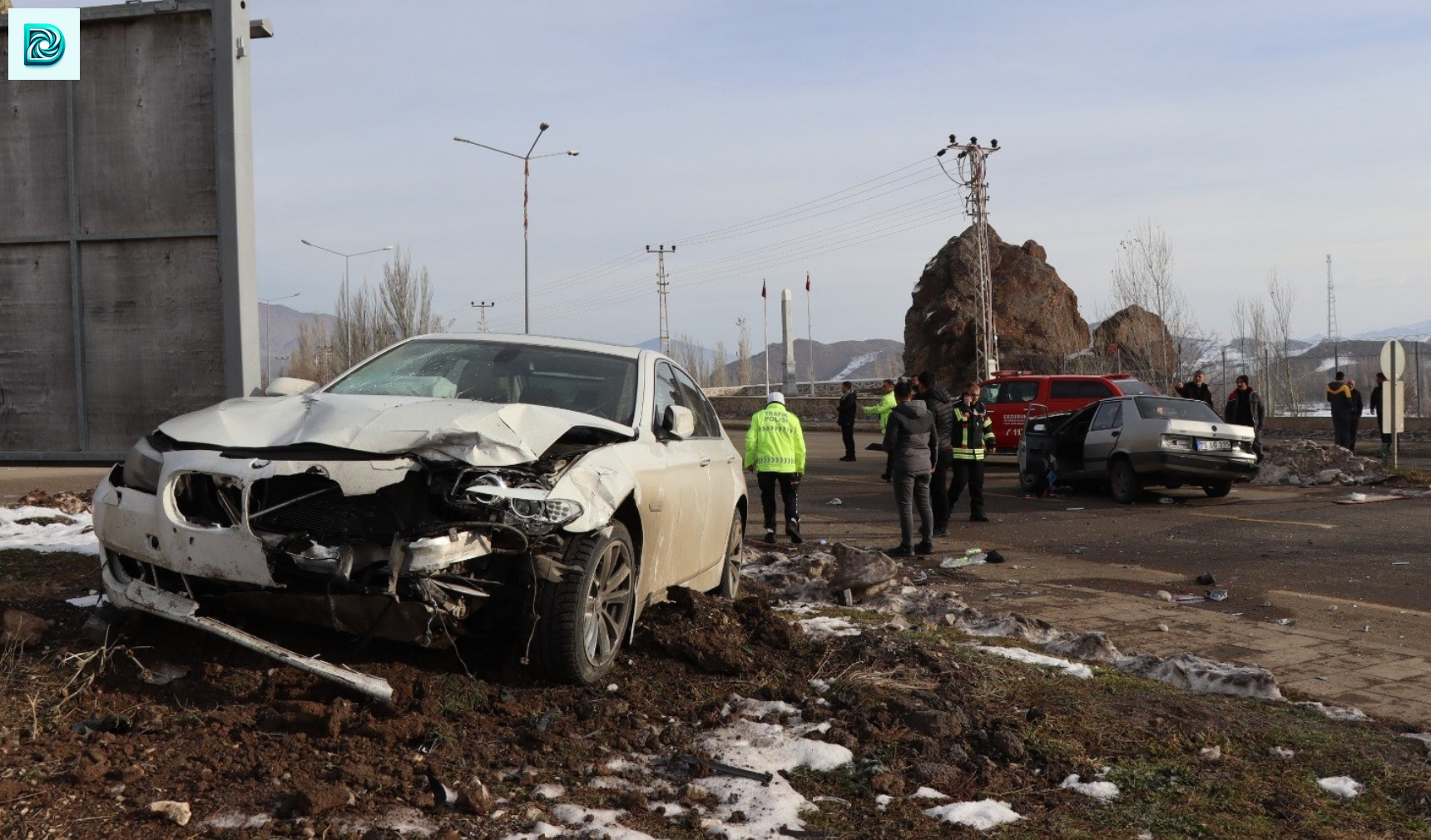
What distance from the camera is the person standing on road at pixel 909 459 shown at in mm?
12102

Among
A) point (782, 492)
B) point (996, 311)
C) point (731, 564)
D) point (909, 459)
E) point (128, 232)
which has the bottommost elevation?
point (731, 564)

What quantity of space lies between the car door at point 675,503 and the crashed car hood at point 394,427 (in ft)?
1.64

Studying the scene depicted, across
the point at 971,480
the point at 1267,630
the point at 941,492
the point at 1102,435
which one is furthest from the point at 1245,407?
the point at 1267,630

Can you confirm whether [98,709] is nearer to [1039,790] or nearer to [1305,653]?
[1039,790]

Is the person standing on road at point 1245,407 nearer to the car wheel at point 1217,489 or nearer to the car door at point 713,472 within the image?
the car wheel at point 1217,489

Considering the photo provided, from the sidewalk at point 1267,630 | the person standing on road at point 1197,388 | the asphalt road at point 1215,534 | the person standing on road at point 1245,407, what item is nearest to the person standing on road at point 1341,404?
the person standing on road at point 1197,388

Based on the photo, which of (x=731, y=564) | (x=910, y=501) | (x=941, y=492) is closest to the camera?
(x=731, y=564)

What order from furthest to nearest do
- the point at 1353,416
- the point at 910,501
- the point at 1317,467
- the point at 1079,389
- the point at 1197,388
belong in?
the point at 1353,416, the point at 1197,388, the point at 1079,389, the point at 1317,467, the point at 910,501

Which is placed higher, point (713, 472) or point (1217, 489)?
point (713, 472)

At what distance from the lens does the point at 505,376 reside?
648cm

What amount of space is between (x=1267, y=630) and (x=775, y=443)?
5.55 m

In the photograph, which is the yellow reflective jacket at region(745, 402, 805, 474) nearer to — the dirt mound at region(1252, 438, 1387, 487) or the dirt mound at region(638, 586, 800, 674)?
the dirt mound at region(638, 586, 800, 674)

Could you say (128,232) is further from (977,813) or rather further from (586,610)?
(977,813)

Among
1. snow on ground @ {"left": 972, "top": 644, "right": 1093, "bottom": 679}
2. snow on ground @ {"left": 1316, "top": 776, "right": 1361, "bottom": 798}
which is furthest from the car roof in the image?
snow on ground @ {"left": 1316, "top": 776, "right": 1361, "bottom": 798}
